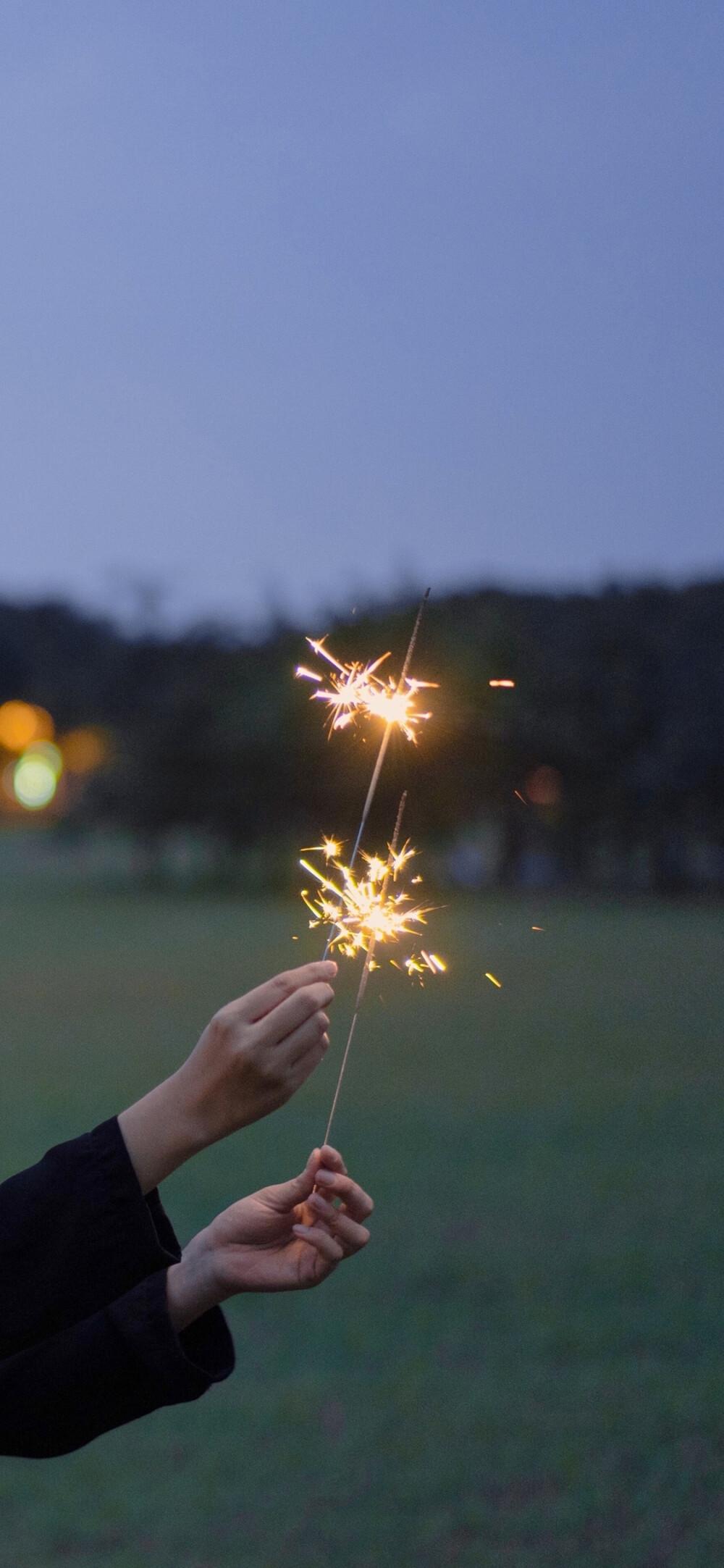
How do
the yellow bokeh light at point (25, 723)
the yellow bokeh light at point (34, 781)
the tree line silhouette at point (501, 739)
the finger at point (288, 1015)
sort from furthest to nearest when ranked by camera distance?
the yellow bokeh light at point (34, 781) → the yellow bokeh light at point (25, 723) → the tree line silhouette at point (501, 739) → the finger at point (288, 1015)

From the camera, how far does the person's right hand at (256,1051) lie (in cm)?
121

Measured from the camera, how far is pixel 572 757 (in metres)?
22.6

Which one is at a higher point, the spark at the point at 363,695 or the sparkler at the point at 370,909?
the spark at the point at 363,695

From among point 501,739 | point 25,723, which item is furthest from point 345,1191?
point 25,723

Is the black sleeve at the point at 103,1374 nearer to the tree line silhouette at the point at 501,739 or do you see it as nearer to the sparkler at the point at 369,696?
the sparkler at the point at 369,696

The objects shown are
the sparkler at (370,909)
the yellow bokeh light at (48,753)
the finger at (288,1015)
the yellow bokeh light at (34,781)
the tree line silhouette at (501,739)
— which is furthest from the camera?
the yellow bokeh light at (34,781)

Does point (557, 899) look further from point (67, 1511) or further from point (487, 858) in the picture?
point (67, 1511)

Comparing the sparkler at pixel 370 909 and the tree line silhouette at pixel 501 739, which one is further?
the tree line silhouette at pixel 501 739

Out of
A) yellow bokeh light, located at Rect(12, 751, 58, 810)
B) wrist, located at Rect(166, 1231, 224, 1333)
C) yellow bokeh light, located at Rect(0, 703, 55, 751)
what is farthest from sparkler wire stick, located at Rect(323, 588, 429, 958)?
yellow bokeh light, located at Rect(0, 703, 55, 751)

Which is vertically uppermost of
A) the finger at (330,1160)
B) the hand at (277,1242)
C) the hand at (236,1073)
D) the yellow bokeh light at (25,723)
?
the yellow bokeh light at (25,723)

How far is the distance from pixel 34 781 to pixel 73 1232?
35778 millimetres

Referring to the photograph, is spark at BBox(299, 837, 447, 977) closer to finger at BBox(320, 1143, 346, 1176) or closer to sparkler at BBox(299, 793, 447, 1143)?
sparkler at BBox(299, 793, 447, 1143)

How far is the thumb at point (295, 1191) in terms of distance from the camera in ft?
4.23

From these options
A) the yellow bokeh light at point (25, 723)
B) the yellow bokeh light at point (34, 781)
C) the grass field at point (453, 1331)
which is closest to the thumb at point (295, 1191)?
the grass field at point (453, 1331)
